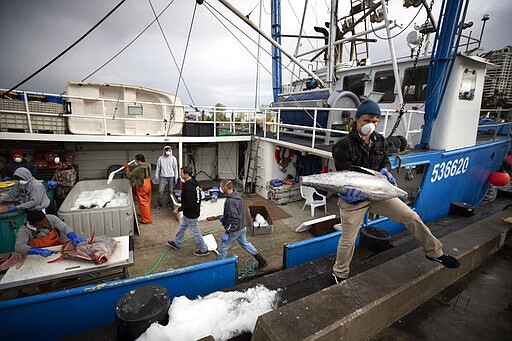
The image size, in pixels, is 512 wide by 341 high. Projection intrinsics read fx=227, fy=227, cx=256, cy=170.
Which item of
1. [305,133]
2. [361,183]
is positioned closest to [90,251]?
[361,183]

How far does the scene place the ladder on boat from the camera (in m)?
9.77

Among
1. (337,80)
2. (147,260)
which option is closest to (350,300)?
(147,260)

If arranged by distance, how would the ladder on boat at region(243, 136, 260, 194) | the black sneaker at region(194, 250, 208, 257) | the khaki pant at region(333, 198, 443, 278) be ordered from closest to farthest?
the khaki pant at region(333, 198, 443, 278), the black sneaker at region(194, 250, 208, 257), the ladder on boat at region(243, 136, 260, 194)

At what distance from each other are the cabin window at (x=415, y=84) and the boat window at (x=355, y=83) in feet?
5.32

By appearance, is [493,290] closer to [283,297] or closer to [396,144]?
[396,144]

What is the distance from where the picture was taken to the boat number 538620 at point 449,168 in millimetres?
5629

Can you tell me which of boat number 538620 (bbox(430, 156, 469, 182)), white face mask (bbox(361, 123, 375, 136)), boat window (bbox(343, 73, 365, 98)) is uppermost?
boat window (bbox(343, 73, 365, 98))

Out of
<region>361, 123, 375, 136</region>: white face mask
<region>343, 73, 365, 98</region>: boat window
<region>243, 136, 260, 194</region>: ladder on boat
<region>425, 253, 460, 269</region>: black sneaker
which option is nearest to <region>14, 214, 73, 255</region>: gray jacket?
<region>361, 123, 375, 136</region>: white face mask

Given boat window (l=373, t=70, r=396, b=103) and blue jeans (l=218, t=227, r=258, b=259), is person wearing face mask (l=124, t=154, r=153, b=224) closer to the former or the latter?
blue jeans (l=218, t=227, r=258, b=259)

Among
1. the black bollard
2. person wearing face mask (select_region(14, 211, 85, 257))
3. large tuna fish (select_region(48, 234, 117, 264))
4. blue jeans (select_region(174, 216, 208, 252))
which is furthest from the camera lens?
blue jeans (select_region(174, 216, 208, 252))

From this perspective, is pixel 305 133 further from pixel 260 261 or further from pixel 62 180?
pixel 62 180

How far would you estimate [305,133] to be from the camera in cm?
820

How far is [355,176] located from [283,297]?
66.4 inches

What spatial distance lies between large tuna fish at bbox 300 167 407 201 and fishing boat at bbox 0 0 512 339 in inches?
64.3
